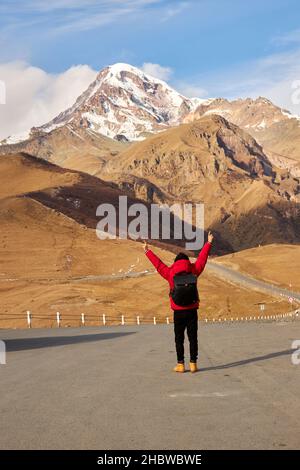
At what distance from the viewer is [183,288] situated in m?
11.4

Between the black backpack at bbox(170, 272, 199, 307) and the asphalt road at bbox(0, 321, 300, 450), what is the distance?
3.91ft

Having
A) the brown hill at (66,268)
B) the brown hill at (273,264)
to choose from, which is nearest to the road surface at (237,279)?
the brown hill at (66,268)

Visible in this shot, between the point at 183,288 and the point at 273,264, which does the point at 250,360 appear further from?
the point at 273,264

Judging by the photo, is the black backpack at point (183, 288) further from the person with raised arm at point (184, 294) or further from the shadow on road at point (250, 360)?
the shadow on road at point (250, 360)

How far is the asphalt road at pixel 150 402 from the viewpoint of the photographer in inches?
269

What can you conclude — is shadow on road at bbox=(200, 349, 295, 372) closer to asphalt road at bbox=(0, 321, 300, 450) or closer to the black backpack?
asphalt road at bbox=(0, 321, 300, 450)

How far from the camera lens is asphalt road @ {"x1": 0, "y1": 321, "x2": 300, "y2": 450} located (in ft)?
22.4

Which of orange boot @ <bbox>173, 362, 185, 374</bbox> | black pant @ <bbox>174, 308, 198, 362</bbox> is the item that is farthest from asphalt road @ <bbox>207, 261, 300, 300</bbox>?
black pant @ <bbox>174, 308, 198, 362</bbox>

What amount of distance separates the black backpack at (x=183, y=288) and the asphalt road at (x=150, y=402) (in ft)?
3.91

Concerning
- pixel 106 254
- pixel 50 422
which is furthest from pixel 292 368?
pixel 106 254

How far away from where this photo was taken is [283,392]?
31.1 feet

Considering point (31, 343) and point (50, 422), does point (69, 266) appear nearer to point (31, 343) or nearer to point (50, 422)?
point (31, 343)

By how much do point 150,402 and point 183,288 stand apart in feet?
9.12
